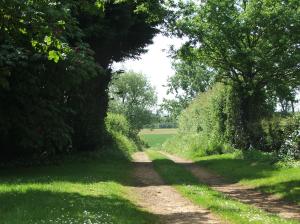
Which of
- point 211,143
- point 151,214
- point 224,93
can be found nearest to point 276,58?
point 224,93

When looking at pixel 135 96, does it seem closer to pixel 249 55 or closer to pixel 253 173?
pixel 249 55

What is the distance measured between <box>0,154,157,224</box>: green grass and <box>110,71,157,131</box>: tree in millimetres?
87936

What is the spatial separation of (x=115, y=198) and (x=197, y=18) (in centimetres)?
1897

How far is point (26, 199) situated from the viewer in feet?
42.2

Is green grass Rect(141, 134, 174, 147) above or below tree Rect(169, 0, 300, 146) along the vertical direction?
below

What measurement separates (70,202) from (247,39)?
70.8ft

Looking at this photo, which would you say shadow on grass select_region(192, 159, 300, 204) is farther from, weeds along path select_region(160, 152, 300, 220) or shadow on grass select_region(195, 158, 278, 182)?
weeds along path select_region(160, 152, 300, 220)

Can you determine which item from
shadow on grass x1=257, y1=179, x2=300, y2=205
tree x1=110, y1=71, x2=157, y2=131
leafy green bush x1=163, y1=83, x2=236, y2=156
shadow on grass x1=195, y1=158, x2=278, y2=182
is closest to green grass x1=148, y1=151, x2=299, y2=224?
shadow on grass x1=257, y1=179, x2=300, y2=205

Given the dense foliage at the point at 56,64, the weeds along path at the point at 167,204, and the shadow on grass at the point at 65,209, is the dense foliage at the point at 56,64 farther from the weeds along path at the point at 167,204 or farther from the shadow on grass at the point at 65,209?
the weeds along path at the point at 167,204

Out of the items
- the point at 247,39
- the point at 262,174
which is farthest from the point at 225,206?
the point at 247,39

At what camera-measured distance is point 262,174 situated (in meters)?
22.5

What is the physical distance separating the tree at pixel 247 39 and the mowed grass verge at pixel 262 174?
5906mm

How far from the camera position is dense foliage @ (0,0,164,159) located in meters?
10.7

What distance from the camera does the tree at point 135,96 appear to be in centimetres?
10944
